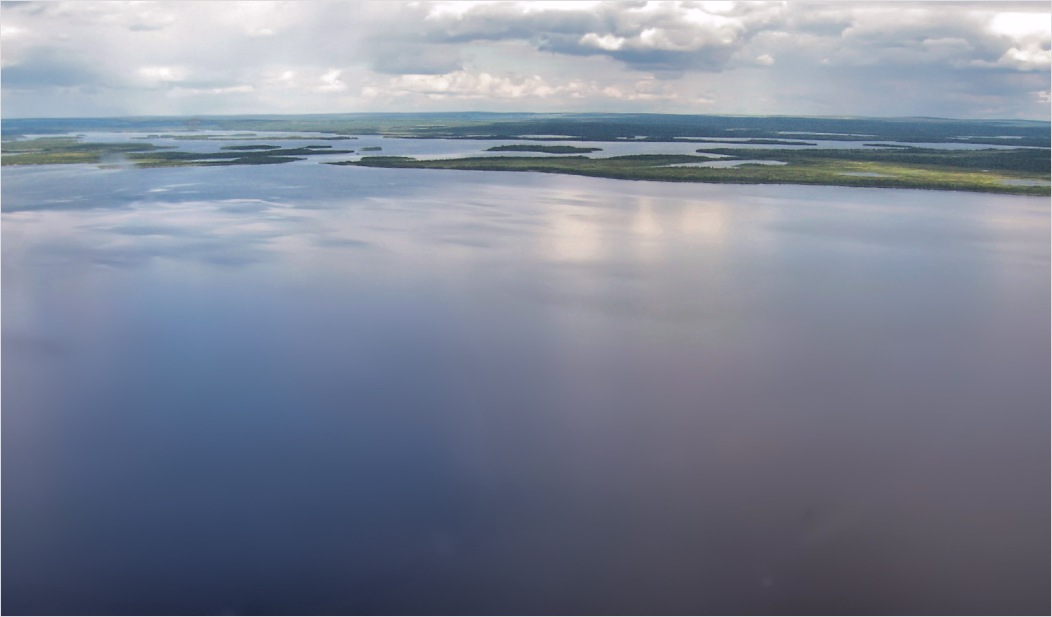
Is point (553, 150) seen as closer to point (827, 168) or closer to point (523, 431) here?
point (827, 168)

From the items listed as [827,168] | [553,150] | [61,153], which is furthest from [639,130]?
[61,153]

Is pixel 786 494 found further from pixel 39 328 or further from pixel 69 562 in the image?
pixel 39 328

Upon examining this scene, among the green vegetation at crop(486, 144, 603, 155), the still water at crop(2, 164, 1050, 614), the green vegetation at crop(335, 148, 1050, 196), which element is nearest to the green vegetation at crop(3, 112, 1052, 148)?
the green vegetation at crop(486, 144, 603, 155)

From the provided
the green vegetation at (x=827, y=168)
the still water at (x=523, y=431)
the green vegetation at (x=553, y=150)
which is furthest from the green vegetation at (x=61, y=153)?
the still water at (x=523, y=431)

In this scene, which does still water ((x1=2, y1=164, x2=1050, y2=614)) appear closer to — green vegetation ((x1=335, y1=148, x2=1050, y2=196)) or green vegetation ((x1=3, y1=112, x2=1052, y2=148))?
green vegetation ((x1=335, y1=148, x2=1050, y2=196))

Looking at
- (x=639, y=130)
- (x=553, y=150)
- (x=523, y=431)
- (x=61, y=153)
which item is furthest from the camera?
(x=639, y=130)

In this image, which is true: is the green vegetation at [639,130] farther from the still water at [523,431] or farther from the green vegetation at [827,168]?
the still water at [523,431]
